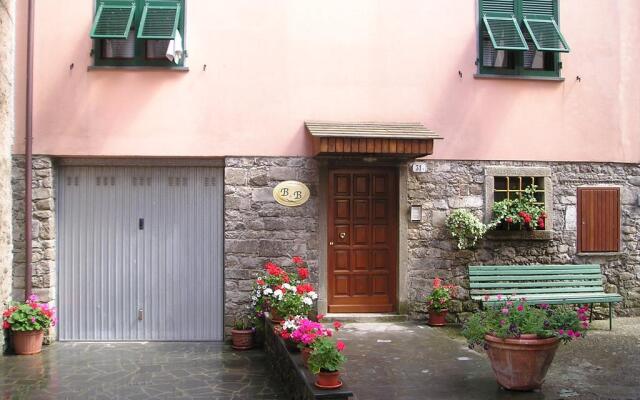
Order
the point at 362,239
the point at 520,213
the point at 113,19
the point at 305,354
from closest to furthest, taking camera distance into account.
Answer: the point at 305,354 → the point at 113,19 → the point at 520,213 → the point at 362,239

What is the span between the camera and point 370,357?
6559 mm

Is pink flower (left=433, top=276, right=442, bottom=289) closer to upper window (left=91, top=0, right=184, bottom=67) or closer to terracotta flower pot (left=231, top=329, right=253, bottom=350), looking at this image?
terracotta flower pot (left=231, top=329, right=253, bottom=350)

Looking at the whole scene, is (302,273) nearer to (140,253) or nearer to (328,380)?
(140,253)

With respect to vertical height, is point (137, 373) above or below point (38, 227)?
below

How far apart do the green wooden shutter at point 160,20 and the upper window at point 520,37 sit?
13.3ft

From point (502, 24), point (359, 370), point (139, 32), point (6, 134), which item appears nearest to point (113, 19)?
point (139, 32)

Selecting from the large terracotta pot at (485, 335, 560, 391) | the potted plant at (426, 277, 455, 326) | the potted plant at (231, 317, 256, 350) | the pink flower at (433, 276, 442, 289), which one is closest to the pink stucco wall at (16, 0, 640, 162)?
the pink flower at (433, 276, 442, 289)

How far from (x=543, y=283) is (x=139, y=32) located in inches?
242

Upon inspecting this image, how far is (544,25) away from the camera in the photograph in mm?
8414

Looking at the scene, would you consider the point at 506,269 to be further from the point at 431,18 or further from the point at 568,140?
the point at 431,18

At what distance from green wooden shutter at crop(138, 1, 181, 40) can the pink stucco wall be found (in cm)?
28

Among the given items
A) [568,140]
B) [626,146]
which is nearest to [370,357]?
[568,140]

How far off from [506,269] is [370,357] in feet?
8.69

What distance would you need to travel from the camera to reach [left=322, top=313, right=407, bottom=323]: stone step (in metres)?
8.10
